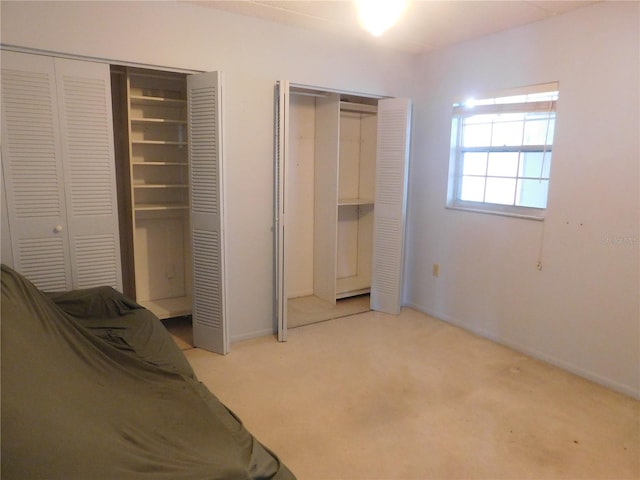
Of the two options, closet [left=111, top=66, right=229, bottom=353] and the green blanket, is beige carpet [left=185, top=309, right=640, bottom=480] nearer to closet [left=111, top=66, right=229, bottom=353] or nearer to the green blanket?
the green blanket

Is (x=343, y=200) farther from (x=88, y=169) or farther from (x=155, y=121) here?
(x=88, y=169)

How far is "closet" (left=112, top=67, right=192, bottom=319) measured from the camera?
11.1ft

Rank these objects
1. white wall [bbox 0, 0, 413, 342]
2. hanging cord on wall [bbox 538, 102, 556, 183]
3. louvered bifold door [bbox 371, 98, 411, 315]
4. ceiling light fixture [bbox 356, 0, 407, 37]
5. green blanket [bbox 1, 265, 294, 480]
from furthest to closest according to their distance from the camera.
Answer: louvered bifold door [bbox 371, 98, 411, 315], hanging cord on wall [bbox 538, 102, 556, 183], white wall [bbox 0, 0, 413, 342], ceiling light fixture [bbox 356, 0, 407, 37], green blanket [bbox 1, 265, 294, 480]

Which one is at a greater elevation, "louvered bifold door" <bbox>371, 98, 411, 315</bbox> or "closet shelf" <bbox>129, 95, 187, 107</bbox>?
"closet shelf" <bbox>129, 95, 187, 107</bbox>

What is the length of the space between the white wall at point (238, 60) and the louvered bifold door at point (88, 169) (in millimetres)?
165

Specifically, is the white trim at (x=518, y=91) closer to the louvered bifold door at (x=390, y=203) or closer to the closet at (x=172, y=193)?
the louvered bifold door at (x=390, y=203)

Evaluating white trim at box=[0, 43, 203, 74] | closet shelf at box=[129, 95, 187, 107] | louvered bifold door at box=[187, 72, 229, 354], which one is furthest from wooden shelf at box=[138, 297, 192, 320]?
white trim at box=[0, 43, 203, 74]

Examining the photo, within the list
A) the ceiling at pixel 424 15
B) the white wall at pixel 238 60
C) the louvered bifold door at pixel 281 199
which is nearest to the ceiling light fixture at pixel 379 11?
the ceiling at pixel 424 15

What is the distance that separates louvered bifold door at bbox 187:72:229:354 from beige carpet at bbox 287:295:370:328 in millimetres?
804

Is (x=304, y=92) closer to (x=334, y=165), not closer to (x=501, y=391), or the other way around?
(x=334, y=165)

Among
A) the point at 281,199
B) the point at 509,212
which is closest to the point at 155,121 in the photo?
the point at 281,199

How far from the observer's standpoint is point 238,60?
3.09m

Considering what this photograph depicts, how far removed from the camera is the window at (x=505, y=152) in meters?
3.12

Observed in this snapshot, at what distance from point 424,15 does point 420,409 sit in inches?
102
